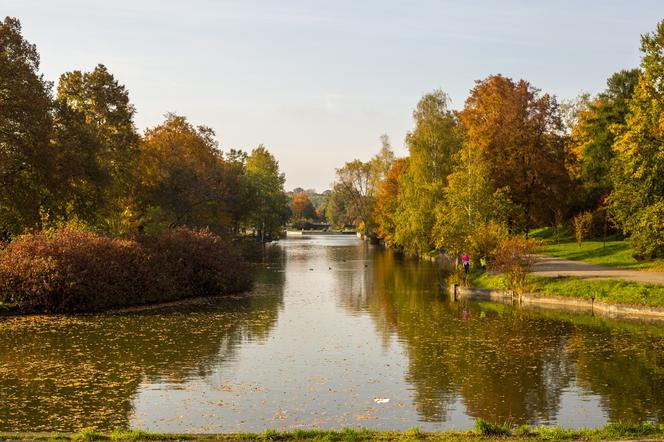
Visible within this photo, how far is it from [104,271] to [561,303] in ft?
76.2

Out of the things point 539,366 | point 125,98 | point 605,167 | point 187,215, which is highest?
point 125,98

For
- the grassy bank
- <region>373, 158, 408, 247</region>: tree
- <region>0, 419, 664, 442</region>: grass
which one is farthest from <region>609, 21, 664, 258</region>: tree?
<region>373, 158, 408, 247</region>: tree

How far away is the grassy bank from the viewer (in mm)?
31359

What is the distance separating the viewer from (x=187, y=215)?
6244 cm

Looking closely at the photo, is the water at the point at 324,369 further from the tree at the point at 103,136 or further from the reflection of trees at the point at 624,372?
the tree at the point at 103,136

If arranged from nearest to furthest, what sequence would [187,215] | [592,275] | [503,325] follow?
[503,325] < [592,275] < [187,215]

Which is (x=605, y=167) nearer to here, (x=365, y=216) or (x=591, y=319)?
(x=591, y=319)

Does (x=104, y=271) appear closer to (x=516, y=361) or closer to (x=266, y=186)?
(x=516, y=361)

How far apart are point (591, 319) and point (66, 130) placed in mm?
31832

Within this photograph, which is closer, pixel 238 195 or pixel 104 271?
pixel 104 271

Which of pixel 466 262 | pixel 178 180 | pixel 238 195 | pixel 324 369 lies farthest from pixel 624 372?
pixel 238 195

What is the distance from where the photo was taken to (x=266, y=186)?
110 m

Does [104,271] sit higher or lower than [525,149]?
lower

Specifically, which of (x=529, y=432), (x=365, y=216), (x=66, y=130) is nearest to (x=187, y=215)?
(x=66, y=130)
